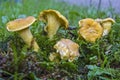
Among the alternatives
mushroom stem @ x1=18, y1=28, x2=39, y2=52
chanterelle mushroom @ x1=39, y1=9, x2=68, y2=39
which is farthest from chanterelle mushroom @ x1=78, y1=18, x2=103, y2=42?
mushroom stem @ x1=18, y1=28, x2=39, y2=52

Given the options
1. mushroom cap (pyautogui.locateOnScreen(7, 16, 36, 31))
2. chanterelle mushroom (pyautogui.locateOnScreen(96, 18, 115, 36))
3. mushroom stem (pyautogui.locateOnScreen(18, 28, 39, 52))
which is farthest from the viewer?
chanterelle mushroom (pyautogui.locateOnScreen(96, 18, 115, 36))

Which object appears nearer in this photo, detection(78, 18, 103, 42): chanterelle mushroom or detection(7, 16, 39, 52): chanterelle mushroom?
detection(7, 16, 39, 52): chanterelle mushroom

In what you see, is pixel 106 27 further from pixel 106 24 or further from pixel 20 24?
pixel 20 24

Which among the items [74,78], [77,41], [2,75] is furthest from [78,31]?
[2,75]

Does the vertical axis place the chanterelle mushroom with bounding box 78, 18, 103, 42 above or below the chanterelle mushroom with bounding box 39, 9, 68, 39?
below

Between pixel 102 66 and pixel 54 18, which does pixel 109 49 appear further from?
pixel 54 18

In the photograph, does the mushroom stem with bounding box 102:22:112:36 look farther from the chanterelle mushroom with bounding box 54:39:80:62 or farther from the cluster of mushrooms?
the chanterelle mushroom with bounding box 54:39:80:62
